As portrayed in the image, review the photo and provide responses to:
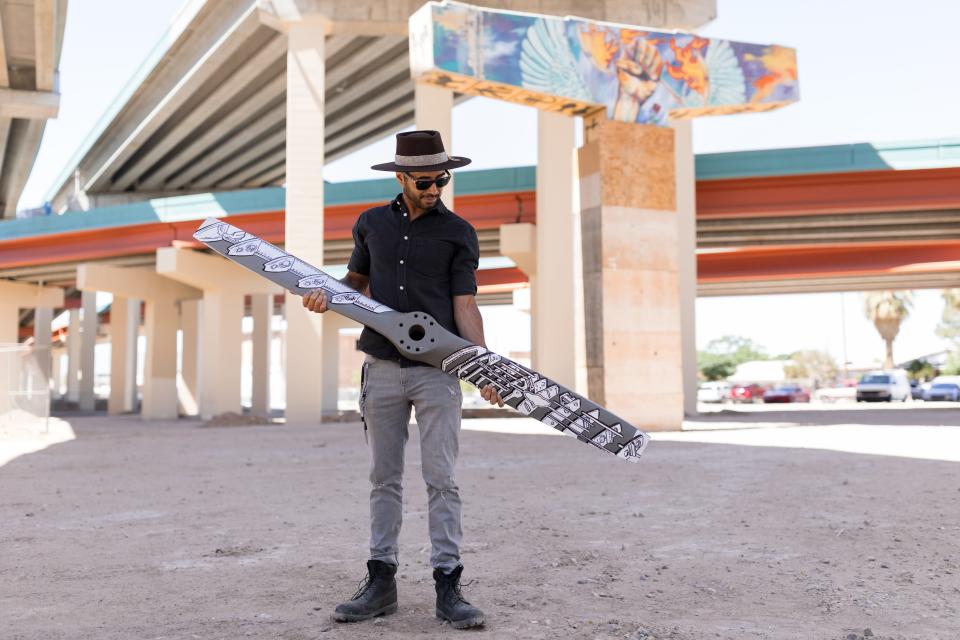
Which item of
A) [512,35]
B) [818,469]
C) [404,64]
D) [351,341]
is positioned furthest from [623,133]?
[351,341]

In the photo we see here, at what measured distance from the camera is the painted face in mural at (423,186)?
3.92m

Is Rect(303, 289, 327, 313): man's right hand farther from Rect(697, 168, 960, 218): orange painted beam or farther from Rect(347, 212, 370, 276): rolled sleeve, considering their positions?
Rect(697, 168, 960, 218): orange painted beam

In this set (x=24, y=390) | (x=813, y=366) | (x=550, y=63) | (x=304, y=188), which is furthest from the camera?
(x=813, y=366)

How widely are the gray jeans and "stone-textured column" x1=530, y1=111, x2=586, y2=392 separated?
1760 centimetres

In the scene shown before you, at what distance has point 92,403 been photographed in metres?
40.3

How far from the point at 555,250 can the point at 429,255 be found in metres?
18.3

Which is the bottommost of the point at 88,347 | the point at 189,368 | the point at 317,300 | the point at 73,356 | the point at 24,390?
the point at 24,390

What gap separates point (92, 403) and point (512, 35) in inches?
1255

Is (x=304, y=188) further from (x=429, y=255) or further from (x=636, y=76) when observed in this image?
(x=429, y=255)

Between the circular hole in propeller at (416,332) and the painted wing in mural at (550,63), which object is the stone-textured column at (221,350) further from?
the circular hole in propeller at (416,332)

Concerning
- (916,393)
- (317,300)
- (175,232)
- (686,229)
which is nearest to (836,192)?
(686,229)

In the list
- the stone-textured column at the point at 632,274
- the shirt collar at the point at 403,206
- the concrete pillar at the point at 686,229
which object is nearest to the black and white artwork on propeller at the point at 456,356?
the shirt collar at the point at 403,206

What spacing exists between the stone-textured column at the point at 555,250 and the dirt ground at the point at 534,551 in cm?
1132

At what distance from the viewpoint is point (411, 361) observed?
385 centimetres
